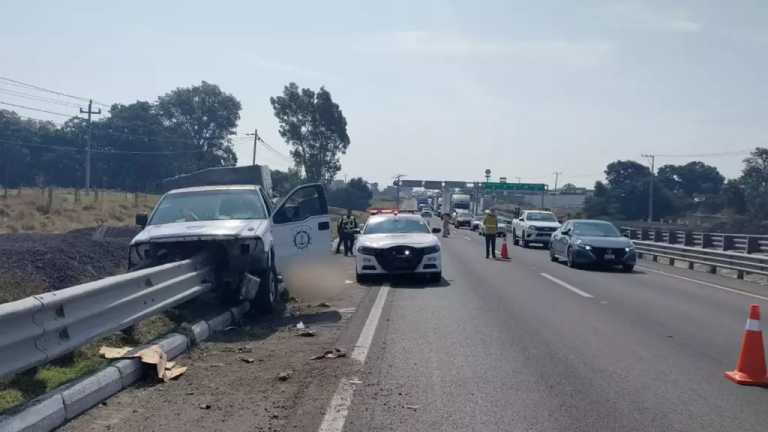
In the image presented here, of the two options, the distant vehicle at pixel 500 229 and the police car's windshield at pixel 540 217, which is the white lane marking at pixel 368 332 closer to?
the distant vehicle at pixel 500 229

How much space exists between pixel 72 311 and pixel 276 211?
622 centimetres

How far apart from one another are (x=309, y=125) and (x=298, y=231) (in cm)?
5558

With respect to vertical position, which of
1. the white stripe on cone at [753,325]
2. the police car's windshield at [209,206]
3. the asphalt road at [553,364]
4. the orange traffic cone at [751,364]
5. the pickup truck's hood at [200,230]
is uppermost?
the police car's windshield at [209,206]

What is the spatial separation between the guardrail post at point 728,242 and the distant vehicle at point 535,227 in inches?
380

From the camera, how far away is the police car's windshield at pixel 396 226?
1794 cm

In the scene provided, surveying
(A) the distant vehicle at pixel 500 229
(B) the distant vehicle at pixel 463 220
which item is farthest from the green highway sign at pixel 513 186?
(A) the distant vehicle at pixel 500 229

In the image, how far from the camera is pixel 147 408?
6.05 metres

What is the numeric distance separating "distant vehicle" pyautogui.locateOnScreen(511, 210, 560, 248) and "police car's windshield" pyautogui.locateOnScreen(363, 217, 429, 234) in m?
17.8

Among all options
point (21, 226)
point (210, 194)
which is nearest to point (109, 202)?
point (21, 226)

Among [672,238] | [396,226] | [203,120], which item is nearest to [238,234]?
A: [396,226]

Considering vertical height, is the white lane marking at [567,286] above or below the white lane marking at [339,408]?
above

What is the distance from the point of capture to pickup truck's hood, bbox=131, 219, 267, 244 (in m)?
10.2

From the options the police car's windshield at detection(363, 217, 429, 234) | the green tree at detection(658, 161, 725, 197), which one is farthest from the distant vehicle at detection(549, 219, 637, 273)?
the green tree at detection(658, 161, 725, 197)

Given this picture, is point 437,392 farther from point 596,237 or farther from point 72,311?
point 596,237
